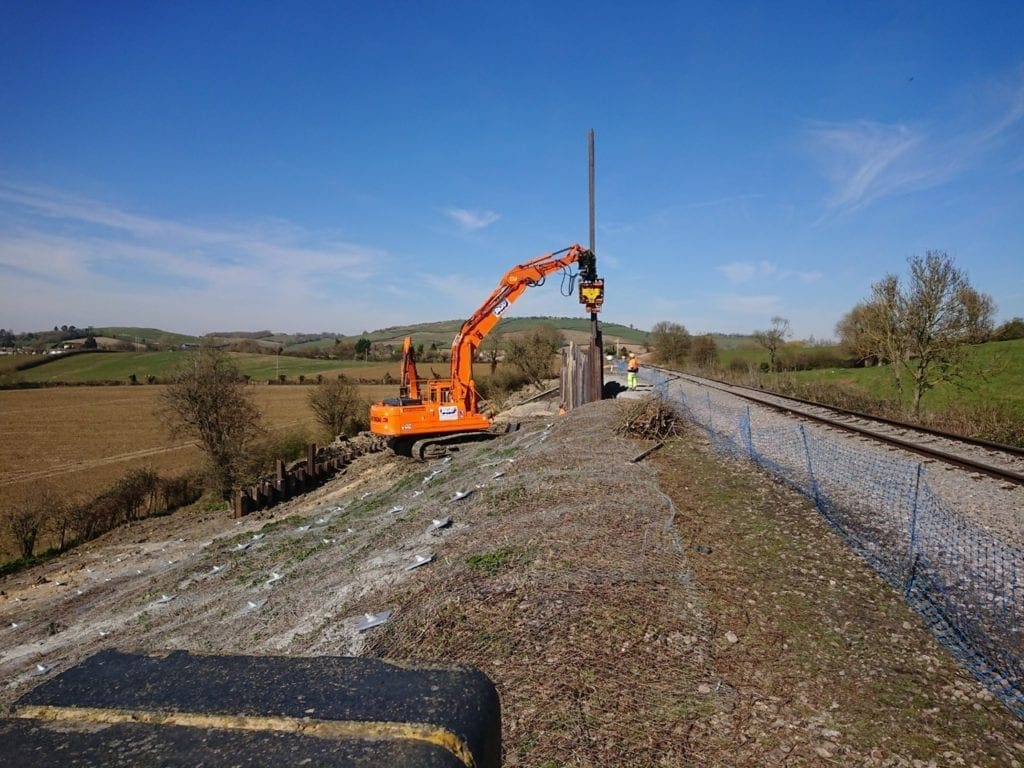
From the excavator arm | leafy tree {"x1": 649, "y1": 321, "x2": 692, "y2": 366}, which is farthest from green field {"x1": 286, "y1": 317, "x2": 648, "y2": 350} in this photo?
the excavator arm

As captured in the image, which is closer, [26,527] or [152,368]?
[26,527]

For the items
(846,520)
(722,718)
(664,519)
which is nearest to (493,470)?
(664,519)

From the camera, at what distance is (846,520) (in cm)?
752

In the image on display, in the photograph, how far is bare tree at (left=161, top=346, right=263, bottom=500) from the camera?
23.6 meters

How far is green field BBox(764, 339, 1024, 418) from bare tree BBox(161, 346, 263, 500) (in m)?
25.6

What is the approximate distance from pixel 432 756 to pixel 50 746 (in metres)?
0.77

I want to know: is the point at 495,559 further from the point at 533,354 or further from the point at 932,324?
the point at 533,354

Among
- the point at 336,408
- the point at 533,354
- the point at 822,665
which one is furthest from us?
the point at 533,354

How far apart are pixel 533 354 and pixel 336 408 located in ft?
51.7

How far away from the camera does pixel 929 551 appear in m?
6.46

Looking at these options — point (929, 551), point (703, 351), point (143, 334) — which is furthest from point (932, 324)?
point (143, 334)

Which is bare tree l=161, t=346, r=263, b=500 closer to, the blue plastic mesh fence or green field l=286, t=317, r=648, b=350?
the blue plastic mesh fence

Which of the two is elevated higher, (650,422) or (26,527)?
(650,422)

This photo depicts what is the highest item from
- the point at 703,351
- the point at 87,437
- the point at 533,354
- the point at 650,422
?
the point at 703,351
